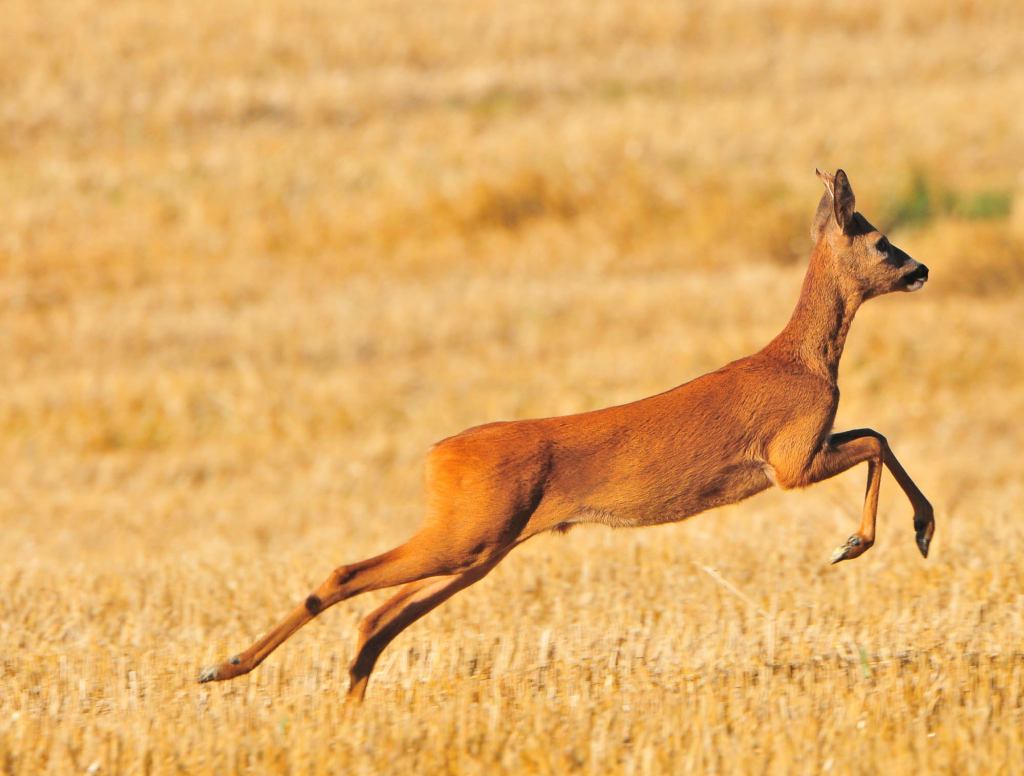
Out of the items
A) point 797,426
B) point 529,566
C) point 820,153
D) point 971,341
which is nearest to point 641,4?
point 820,153

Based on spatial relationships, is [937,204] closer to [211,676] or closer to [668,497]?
[668,497]

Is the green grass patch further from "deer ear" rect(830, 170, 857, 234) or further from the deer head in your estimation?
"deer ear" rect(830, 170, 857, 234)

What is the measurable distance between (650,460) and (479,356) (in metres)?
10.7

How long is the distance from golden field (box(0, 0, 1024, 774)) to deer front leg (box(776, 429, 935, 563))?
1.67 feet

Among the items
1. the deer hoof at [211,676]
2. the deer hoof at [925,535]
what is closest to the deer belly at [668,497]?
the deer hoof at [925,535]

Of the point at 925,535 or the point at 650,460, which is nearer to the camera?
the point at 650,460

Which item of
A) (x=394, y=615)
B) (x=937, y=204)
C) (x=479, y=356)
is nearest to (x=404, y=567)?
(x=394, y=615)

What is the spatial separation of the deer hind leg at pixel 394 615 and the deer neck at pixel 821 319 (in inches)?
60.6

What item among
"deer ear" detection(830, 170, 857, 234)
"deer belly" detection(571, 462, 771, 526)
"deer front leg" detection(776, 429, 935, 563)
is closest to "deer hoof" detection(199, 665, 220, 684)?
"deer belly" detection(571, 462, 771, 526)

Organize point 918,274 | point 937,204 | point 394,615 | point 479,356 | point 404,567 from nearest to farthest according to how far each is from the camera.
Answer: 1. point 404,567
2. point 394,615
3. point 918,274
4. point 479,356
5. point 937,204

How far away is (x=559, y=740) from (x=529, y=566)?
3.40 meters

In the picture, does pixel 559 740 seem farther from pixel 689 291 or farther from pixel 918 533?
pixel 689 291

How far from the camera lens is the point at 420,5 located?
111 feet

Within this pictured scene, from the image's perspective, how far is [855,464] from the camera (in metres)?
6.47
